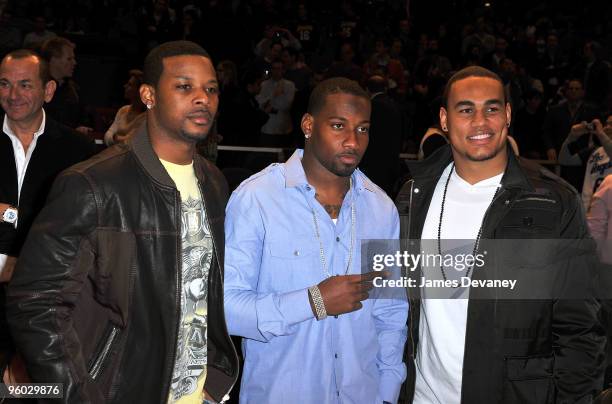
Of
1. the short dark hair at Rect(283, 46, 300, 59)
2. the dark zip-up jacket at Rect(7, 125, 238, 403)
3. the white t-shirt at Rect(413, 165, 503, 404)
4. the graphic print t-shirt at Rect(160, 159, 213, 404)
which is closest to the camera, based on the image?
the dark zip-up jacket at Rect(7, 125, 238, 403)

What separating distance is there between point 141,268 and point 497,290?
1.38 m

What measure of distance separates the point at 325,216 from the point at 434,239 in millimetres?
468

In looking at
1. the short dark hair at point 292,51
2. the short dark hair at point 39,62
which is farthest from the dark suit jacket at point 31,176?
the short dark hair at point 292,51

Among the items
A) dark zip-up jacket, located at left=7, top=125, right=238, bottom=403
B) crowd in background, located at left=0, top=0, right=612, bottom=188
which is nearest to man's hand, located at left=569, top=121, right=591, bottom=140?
crowd in background, located at left=0, top=0, right=612, bottom=188

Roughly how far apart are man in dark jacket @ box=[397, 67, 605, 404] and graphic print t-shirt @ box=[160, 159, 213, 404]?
0.89 m

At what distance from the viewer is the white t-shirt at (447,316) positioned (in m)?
2.99

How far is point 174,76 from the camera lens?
9.53 ft

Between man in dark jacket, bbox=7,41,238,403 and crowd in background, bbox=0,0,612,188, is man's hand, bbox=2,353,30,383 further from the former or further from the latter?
crowd in background, bbox=0,0,612,188

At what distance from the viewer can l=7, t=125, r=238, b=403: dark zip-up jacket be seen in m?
2.44

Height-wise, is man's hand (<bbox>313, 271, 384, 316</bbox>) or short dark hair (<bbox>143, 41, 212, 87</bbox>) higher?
short dark hair (<bbox>143, 41, 212, 87</bbox>)

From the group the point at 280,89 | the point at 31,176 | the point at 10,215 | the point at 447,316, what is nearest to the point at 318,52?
the point at 280,89

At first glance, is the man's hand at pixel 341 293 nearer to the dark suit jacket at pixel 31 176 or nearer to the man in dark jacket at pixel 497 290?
the man in dark jacket at pixel 497 290

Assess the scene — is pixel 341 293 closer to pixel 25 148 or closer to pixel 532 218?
pixel 532 218

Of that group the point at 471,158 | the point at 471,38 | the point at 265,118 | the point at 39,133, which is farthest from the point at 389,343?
the point at 471,38
